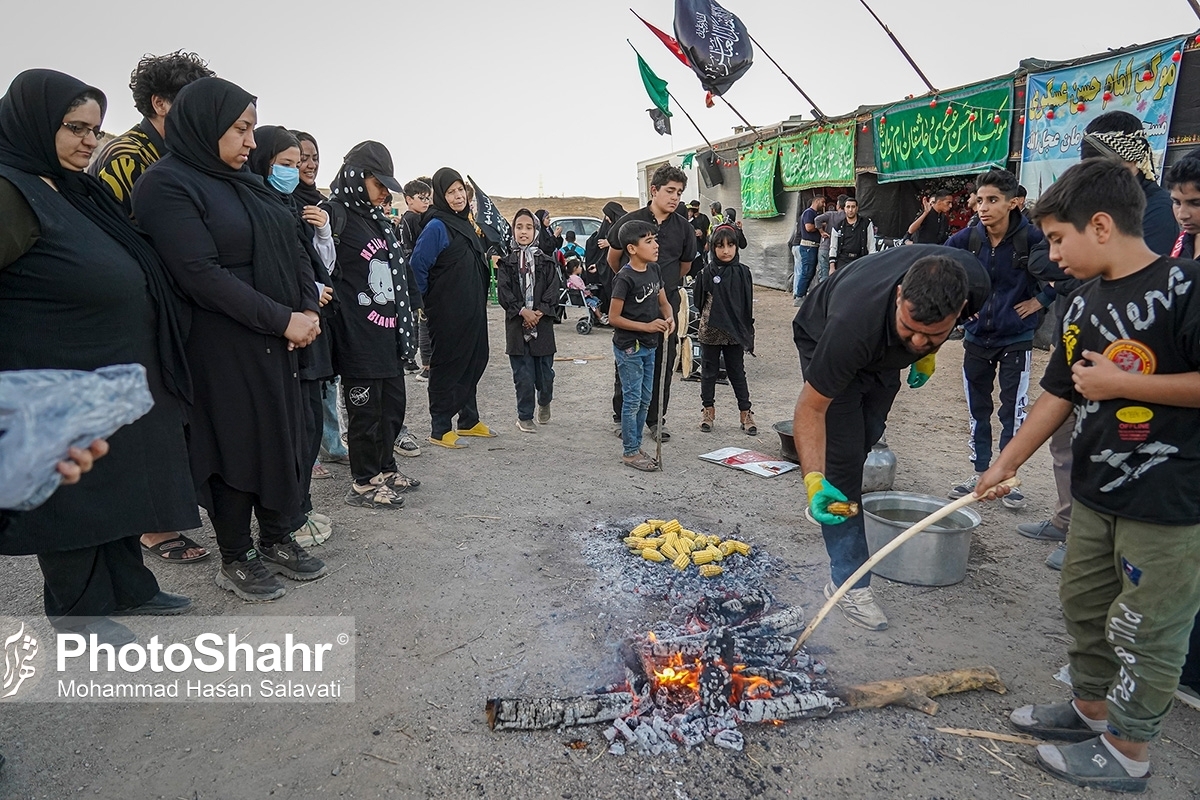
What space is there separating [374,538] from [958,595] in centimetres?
322

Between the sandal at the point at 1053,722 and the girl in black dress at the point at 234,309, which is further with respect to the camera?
the girl in black dress at the point at 234,309

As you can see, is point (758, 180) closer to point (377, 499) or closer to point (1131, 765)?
point (377, 499)

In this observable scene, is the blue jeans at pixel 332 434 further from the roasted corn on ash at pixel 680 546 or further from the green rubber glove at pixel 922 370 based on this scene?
the green rubber glove at pixel 922 370

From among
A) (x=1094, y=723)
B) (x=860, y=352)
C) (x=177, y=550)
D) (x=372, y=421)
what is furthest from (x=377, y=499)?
(x=1094, y=723)

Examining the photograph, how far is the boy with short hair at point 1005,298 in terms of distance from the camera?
439 cm

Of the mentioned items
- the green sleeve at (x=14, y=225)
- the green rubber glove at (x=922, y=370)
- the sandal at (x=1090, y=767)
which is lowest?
the sandal at (x=1090, y=767)

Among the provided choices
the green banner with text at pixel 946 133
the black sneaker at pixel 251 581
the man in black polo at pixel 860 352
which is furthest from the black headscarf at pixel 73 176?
the green banner with text at pixel 946 133

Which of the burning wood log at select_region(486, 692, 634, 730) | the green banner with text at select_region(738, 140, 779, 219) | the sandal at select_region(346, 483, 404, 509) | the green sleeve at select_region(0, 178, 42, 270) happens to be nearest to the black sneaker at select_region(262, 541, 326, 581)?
the sandal at select_region(346, 483, 404, 509)

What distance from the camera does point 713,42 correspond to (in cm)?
1169

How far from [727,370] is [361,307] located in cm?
347

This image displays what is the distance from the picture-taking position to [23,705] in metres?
2.68

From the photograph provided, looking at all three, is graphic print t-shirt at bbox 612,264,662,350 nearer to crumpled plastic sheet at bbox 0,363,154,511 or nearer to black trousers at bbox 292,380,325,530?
black trousers at bbox 292,380,325,530

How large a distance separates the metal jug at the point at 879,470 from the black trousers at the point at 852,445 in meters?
1.54

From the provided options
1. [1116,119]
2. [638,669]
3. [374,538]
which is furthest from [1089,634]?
[374,538]
